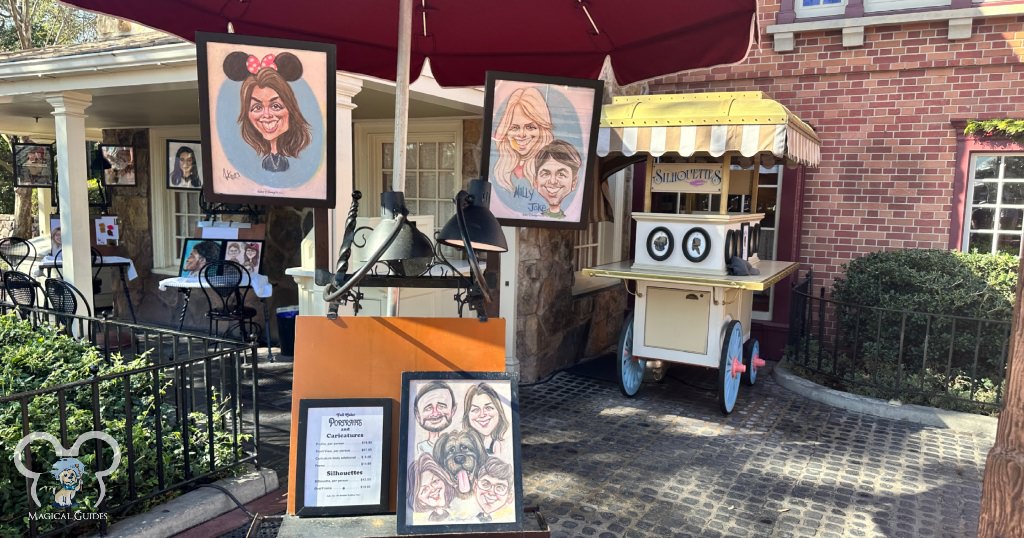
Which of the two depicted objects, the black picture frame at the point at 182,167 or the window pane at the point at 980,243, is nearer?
the window pane at the point at 980,243

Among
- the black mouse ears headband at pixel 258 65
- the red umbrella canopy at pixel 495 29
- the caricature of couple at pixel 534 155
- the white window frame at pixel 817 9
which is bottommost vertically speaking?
the caricature of couple at pixel 534 155

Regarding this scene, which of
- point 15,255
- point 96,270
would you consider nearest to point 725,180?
point 96,270

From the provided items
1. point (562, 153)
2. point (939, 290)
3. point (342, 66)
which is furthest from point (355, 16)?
point (939, 290)

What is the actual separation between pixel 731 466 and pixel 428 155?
4679 millimetres

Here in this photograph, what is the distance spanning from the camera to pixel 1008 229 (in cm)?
657

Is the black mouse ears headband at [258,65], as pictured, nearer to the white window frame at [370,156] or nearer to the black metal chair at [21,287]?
the white window frame at [370,156]

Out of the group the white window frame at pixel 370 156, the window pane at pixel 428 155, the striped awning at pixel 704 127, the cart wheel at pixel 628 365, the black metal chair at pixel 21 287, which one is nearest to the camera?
the striped awning at pixel 704 127

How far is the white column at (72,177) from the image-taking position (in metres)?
5.77

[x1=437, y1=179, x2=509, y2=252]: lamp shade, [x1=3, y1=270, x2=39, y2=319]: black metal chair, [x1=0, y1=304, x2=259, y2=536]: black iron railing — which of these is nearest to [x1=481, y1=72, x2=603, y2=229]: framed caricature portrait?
[x1=437, y1=179, x2=509, y2=252]: lamp shade

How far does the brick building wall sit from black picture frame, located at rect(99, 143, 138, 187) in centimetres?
771

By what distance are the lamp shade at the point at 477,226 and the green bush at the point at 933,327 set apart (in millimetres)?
4504

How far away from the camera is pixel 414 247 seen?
6.78 feet

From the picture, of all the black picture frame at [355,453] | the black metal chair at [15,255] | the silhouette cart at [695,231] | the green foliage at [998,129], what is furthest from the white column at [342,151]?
the green foliage at [998,129]

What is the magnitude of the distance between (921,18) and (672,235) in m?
3.74
